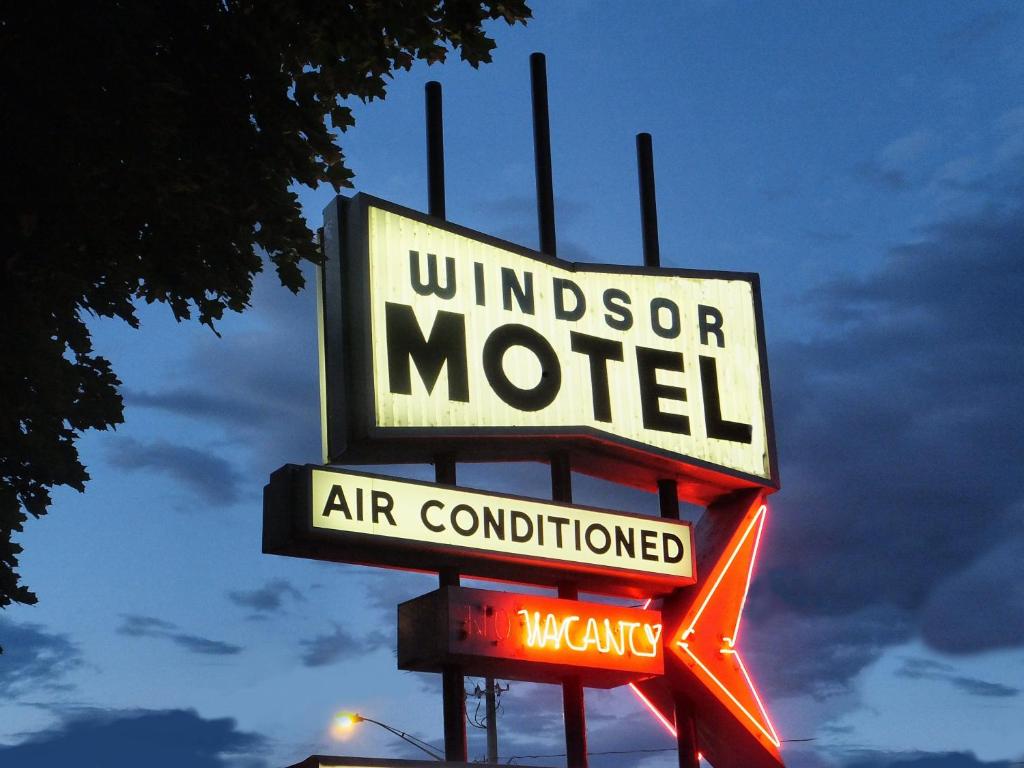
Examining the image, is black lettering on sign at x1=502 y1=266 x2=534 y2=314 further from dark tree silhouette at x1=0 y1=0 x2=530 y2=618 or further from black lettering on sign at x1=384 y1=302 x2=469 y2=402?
dark tree silhouette at x1=0 y1=0 x2=530 y2=618

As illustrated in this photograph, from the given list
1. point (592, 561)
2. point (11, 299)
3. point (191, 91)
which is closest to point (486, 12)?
point (191, 91)

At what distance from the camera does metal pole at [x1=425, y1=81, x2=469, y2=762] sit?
14203 mm

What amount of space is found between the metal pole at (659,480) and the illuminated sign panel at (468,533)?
2.37 ft

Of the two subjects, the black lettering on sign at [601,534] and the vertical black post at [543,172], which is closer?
the black lettering on sign at [601,534]

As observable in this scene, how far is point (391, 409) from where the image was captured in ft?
48.1

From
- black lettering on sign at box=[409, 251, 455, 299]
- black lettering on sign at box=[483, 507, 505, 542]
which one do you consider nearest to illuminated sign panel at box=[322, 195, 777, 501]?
black lettering on sign at box=[409, 251, 455, 299]

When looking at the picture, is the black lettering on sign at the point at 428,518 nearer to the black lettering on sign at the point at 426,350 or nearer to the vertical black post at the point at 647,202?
the black lettering on sign at the point at 426,350

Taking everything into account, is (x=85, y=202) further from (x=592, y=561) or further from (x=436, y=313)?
(x=592, y=561)

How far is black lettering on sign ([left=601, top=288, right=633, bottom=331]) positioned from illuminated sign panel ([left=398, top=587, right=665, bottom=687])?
3.35 meters

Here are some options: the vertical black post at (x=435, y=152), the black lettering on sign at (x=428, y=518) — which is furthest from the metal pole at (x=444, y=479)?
the black lettering on sign at (x=428, y=518)

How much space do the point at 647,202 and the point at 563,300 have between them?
2593 millimetres

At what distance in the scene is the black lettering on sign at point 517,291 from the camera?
16.0 meters

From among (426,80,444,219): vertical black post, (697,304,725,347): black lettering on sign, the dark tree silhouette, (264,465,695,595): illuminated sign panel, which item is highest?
(426,80,444,219): vertical black post

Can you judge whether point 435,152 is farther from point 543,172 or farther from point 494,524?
point 494,524
